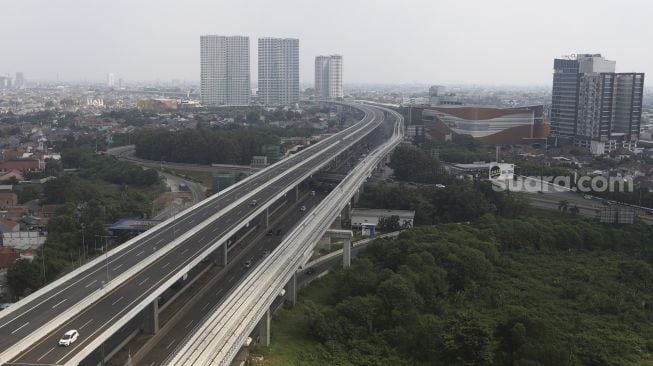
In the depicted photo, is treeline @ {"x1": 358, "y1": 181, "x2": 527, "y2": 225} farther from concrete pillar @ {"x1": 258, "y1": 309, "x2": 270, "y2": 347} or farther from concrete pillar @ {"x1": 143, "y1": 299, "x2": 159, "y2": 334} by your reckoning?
concrete pillar @ {"x1": 143, "y1": 299, "x2": 159, "y2": 334}

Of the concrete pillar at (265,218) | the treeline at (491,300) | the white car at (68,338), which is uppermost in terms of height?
the white car at (68,338)

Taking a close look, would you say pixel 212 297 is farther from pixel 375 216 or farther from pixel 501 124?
pixel 501 124

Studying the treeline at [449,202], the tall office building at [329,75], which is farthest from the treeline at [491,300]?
the tall office building at [329,75]

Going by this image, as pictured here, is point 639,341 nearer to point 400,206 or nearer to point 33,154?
point 400,206

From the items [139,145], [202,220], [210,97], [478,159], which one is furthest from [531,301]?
[210,97]

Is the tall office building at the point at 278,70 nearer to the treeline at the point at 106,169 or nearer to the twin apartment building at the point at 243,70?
the twin apartment building at the point at 243,70
